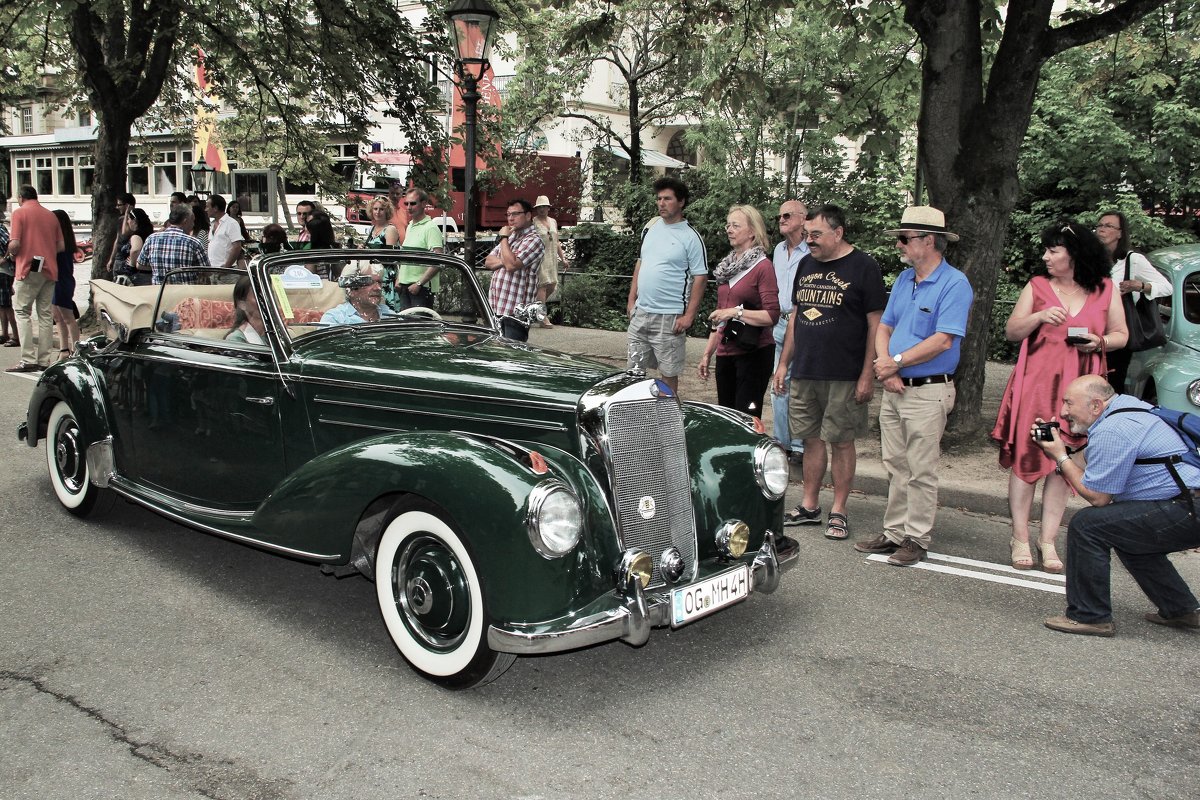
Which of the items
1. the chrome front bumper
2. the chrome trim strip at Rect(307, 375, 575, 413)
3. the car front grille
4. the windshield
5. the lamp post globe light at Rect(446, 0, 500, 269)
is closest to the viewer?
the chrome front bumper

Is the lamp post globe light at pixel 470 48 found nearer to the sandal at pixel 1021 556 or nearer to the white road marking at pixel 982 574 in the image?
the white road marking at pixel 982 574

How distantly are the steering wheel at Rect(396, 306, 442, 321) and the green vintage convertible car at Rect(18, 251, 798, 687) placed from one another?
0.02m

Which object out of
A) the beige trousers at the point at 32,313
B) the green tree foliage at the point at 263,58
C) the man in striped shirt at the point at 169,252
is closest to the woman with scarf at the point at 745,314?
the man in striped shirt at the point at 169,252

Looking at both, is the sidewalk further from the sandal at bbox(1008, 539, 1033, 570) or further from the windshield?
the windshield

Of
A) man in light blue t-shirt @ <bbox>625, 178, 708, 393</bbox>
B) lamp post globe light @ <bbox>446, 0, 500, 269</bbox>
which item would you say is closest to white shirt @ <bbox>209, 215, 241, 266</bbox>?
lamp post globe light @ <bbox>446, 0, 500, 269</bbox>

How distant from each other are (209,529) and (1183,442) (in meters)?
4.45

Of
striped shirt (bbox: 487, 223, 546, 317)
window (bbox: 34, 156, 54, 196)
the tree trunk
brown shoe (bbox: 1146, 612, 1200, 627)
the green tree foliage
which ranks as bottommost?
brown shoe (bbox: 1146, 612, 1200, 627)

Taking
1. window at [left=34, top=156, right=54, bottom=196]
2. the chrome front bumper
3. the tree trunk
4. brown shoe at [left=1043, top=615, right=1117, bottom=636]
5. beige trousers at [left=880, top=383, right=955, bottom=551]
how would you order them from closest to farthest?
the chrome front bumper
brown shoe at [left=1043, top=615, right=1117, bottom=636]
beige trousers at [left=880, top=383, right=955, bottom=551]
the tree trunk
window at [left=34, top=156, right=54, bottom=196]

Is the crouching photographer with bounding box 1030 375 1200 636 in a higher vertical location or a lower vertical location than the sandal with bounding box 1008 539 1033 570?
higher

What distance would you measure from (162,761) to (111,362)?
318cm

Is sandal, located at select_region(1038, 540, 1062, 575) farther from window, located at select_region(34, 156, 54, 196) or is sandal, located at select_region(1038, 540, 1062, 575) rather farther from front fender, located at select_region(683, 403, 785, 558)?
window, located at select_region(34, 156, 54, 196)

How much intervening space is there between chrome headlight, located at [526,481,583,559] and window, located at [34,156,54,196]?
53168 mm

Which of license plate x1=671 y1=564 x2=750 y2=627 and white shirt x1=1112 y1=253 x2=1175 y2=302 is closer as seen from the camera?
license plate x1=671 y1=564 x2=750 y2=627

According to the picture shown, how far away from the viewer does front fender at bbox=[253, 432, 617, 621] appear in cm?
350
